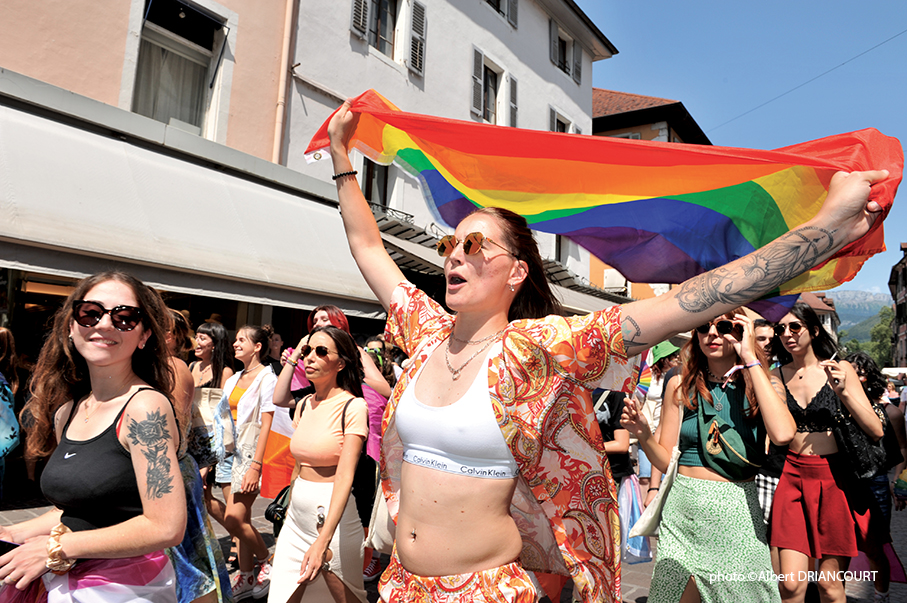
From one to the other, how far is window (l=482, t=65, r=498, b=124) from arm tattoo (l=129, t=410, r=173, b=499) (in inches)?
572

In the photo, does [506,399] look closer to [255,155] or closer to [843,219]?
[843,219]

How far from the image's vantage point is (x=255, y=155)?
996 centimetres

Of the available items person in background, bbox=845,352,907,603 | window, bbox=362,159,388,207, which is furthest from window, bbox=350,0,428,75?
person in background, bbox=845,352,907,603

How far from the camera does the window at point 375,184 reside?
12289mm

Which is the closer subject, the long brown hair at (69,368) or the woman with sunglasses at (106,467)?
the woman with sunglasses at (106,467)

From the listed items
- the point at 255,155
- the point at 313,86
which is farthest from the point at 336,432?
the point at 313,86

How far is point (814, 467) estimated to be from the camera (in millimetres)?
3646

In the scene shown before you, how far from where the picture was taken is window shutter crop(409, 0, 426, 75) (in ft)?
42.6

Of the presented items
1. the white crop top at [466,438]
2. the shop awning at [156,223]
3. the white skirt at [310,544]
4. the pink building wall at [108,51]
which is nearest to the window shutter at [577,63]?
the pink building wall at [108,51]

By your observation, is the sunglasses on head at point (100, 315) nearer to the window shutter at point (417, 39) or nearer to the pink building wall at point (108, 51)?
the pink building wall at point (108, 51)

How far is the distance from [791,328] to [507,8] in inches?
573

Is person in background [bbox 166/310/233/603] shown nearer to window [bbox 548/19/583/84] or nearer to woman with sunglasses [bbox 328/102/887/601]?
woman with sunglasses [bbox 328/102/887/601]

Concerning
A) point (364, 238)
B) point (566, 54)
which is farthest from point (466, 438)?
point (566, 54)

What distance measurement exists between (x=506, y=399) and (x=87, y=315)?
1557 mm
